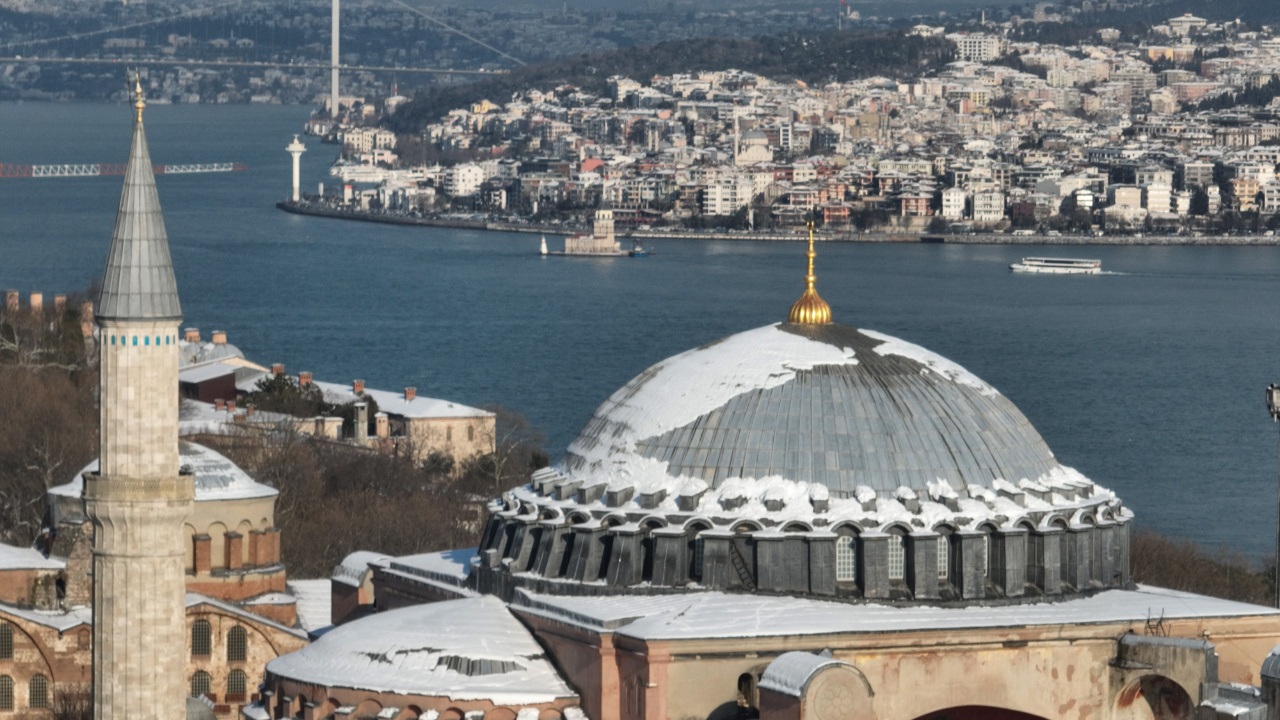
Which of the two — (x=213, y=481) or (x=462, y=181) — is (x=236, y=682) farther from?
(x=462, y=181)

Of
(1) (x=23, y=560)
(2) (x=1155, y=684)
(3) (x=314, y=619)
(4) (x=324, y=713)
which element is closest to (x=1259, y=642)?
(2) (x=1155, y=684)

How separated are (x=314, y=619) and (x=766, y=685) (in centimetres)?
905

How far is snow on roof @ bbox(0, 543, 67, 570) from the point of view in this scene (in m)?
23.7

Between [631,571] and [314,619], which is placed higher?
[631,571]

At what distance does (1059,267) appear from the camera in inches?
3807

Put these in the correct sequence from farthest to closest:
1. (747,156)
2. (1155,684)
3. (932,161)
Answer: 1. (747,156)
2. (932,161)
3. (1155,684)

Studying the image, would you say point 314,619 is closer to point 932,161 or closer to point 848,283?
point 848,283

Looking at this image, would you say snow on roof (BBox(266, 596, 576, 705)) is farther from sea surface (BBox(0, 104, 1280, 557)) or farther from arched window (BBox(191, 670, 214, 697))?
sea surface (BBox(0, 104, 1280, 557))

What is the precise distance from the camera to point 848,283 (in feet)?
291

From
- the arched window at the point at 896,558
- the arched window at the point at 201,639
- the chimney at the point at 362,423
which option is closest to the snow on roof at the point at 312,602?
the arched window at the point at 201,639

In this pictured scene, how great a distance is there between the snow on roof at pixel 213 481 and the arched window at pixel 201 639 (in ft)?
6.27

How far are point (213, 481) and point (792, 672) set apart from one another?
10332mm

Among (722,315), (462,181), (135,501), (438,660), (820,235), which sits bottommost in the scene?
(820,235)

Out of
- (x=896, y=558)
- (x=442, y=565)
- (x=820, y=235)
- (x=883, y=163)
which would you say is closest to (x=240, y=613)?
(x=442, y=565)
